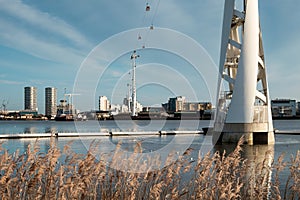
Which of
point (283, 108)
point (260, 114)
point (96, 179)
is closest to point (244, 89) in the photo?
point (260, 114)

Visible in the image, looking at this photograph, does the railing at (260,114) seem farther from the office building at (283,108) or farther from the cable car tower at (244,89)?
the office building at (283,108)

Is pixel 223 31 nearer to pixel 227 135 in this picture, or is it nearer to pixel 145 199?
pixel 227 135

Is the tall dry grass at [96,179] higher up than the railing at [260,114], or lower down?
lower down

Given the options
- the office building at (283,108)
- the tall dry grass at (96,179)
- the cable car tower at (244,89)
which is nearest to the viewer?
the tall dry grass at (96,179)

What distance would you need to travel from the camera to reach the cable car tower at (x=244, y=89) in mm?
37688

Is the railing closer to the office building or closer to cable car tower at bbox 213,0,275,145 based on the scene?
cable car tower at bbox 213,0,275,145

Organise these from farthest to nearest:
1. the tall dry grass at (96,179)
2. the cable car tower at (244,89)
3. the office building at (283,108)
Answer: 1. the office building at (283,108)
2. the cable car tower at (244,89)
3. the tall dry grass at (96,179)

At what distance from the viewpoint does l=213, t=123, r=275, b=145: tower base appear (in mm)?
37688

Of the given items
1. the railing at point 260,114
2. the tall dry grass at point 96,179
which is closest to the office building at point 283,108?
the railing at point 260,114

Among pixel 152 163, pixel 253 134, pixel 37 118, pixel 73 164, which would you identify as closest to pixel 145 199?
pixel 152 163

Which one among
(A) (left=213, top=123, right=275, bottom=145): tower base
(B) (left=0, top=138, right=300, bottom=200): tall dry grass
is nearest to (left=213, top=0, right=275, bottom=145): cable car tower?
(A) (left=213, top=123, right=275, bottom=145): tower base

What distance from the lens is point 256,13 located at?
3912 cm

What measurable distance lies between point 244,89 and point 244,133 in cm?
454

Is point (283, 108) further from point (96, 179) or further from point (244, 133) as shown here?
point (96, 179)
